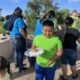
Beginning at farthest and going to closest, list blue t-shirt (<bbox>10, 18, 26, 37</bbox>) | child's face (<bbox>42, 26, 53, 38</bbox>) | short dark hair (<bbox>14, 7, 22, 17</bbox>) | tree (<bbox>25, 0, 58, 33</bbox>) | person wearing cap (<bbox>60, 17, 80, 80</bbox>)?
tree (<bbox>25, 0, 58, 33</bbox>) < short dark hair (<bbox>14, 7, 22, 17</bbox>) < blue t-shirt (<bbox>10, 18, 26, 37</bbox>) < person wearing cap (<bbox>60, 17, 80, 80</bbox>) < child's face (<bbox>42, 26, 53, 38</bbox>)

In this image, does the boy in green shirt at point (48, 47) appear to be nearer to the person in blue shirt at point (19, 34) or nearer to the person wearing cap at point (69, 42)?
the person wearing cap at point (69, 42)

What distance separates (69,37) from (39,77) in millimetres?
1669

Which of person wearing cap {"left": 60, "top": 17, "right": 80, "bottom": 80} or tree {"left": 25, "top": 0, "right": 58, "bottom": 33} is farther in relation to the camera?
tree {"left": 25, "top": 0, "right": 58, "bottom": 33}

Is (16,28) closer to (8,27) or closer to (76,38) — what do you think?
(8,27)

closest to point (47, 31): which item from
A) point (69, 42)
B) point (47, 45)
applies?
point (47, 45)

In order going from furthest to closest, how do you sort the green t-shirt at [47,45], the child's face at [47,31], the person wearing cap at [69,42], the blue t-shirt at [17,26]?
the blue t-shirt at [17,26] < the person wearing cap at [69,42] < the green t-shirt at [47,45] < the child's face at [47,31]

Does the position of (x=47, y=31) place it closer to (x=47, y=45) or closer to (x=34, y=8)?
(x=47, y=45)

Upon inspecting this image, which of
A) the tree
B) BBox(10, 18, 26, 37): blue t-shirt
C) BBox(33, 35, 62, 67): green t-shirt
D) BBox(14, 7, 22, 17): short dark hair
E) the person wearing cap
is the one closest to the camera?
BBox(33, 35, 62, 67): green t-shirt

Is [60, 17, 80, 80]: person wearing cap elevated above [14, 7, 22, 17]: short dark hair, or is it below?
below

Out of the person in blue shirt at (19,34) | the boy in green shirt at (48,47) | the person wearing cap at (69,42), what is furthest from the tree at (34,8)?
the boy in green shirt at (48,47)

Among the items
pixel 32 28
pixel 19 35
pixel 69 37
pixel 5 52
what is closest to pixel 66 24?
pixel 69 37

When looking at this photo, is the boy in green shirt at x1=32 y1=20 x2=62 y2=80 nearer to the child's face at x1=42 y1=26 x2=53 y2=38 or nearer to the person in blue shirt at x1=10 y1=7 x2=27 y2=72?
the child's face at x1=42 y1=26 x2=53 y2=38

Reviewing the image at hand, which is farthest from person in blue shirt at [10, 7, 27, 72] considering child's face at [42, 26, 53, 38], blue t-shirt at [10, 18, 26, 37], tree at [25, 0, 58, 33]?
tree at [25, 0, 58, 33]

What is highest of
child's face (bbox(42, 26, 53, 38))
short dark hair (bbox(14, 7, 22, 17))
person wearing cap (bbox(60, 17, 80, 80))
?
short dark hair (bbox(14, 7, 22, 17))
